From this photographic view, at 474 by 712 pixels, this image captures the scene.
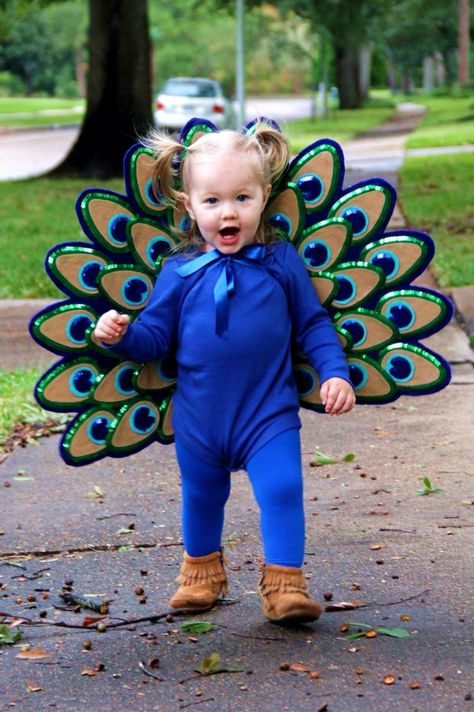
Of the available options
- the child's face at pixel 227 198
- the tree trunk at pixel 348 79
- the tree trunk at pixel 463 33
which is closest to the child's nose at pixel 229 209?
the child's face at pixel 227 198

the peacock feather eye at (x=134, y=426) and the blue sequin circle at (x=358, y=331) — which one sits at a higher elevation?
the blue sequin circle at (x=358, y=331)

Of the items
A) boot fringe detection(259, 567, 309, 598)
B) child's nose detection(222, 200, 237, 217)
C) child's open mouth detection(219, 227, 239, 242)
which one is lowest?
boot fringe detection(259, 567, 309, 598)

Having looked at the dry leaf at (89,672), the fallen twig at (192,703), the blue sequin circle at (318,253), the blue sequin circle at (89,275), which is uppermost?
the blue sequin circle at (318,253)

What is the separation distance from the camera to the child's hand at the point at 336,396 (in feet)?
11.1

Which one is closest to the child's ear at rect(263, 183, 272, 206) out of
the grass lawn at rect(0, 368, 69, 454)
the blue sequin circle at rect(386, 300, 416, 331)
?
the blue sequin circle at rect(386, 300, 416, 331)

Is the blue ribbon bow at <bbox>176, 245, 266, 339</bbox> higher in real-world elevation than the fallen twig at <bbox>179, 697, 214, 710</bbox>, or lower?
higher

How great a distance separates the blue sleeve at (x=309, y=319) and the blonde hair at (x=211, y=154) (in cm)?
12

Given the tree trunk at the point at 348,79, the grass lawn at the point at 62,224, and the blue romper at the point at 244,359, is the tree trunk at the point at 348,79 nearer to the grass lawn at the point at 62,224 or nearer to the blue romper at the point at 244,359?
the grass lawn at the point at 62,224

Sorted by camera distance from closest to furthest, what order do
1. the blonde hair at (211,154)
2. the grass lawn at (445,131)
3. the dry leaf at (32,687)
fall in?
the dry leaf at (32,687), the blonde hair at (211,154), the grass lawn at (445,131)

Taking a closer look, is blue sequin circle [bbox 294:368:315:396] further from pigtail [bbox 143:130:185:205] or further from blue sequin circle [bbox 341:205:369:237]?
pigtail [bbox 143:130:185:205]

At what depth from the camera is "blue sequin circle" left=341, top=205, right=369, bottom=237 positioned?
360cm

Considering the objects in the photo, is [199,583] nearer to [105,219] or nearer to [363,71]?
[105,219]

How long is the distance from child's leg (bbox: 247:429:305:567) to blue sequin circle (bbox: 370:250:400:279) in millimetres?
548

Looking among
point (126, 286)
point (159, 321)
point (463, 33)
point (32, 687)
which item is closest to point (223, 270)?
point (159, 321)
